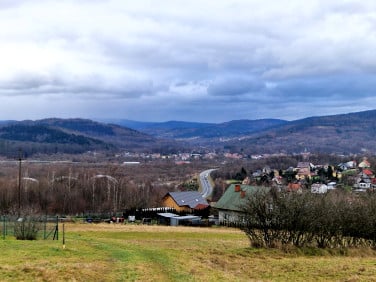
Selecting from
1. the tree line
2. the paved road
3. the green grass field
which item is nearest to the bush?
the green grass field

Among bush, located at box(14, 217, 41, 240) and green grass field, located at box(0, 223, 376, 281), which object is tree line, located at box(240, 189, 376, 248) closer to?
green grass field, located at box(0, 223, 376, 281)

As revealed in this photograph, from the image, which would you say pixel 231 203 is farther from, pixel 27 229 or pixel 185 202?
pixel 27 229

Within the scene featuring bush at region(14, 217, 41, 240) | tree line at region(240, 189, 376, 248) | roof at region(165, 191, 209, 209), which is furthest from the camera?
roof at region(165, 191, 209, 209)

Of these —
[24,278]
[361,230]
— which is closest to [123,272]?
[24,278]

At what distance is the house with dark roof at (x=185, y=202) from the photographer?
6688 centimetres

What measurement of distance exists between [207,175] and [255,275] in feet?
399

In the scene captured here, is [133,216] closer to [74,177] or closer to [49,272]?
[74,177]

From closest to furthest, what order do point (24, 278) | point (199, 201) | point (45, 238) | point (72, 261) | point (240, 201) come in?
1. point (24, 278)
2. point (72, 261)
3. point (45, 238)
4. point (240, 201)
5. point (199, 201)

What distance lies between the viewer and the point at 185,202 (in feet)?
224

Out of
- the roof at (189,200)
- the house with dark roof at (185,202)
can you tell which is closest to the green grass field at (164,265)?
the house with dark roof at (185,202)

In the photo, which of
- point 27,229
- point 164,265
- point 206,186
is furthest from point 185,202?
point 164,265

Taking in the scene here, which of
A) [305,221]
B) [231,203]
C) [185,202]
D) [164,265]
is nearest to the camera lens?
[164,265]

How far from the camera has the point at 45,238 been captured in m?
26.0

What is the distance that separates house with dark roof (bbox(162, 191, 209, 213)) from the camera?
66875 mm
